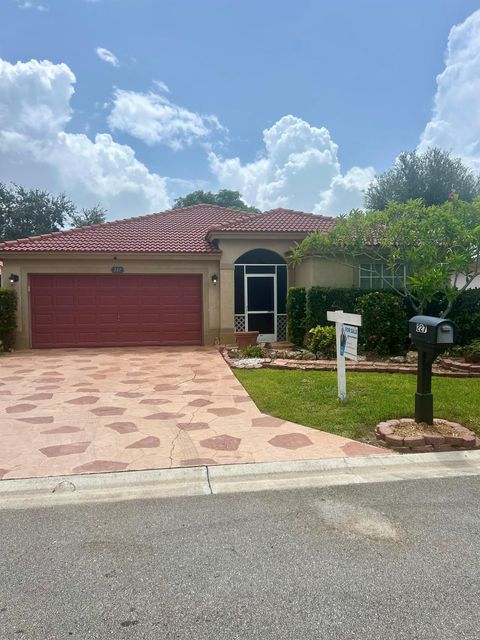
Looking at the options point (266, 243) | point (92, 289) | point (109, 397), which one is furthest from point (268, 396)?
point (92, 289)

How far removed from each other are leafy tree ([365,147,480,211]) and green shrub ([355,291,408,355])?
17725 millimetres

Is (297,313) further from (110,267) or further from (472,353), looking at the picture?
(110,267)

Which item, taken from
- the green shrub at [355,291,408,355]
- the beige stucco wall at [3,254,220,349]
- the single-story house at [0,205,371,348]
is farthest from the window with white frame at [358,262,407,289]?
the beige stucco wall at [3,254,220,349]

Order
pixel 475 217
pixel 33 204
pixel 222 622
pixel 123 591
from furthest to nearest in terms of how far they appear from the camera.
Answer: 1. pixel 33 204
2. pixel 475 217
3. pixel 123 591
4. pixel 222 622

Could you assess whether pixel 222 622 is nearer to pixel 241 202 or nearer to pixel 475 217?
pixel 475 217

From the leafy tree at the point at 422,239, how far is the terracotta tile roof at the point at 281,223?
278 cm

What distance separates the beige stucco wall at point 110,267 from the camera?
1344cm

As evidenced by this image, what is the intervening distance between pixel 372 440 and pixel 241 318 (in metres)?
9.25

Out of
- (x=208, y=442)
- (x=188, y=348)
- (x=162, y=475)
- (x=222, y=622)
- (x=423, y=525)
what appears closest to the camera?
(x=222, y=622)

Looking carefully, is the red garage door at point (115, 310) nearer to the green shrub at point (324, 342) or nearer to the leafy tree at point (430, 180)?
the green shrub at point (324, 342)

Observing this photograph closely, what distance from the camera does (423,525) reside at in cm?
336

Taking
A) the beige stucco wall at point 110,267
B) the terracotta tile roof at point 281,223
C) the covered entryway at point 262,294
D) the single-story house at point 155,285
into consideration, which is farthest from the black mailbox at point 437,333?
the beige stucco wall at point 110,267

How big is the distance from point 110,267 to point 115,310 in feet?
4.48

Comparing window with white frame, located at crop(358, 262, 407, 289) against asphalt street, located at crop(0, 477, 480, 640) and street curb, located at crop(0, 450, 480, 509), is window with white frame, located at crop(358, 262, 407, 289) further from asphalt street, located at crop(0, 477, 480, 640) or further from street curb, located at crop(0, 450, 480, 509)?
asphalt street, located at crop(0, 477, 480, 640)
